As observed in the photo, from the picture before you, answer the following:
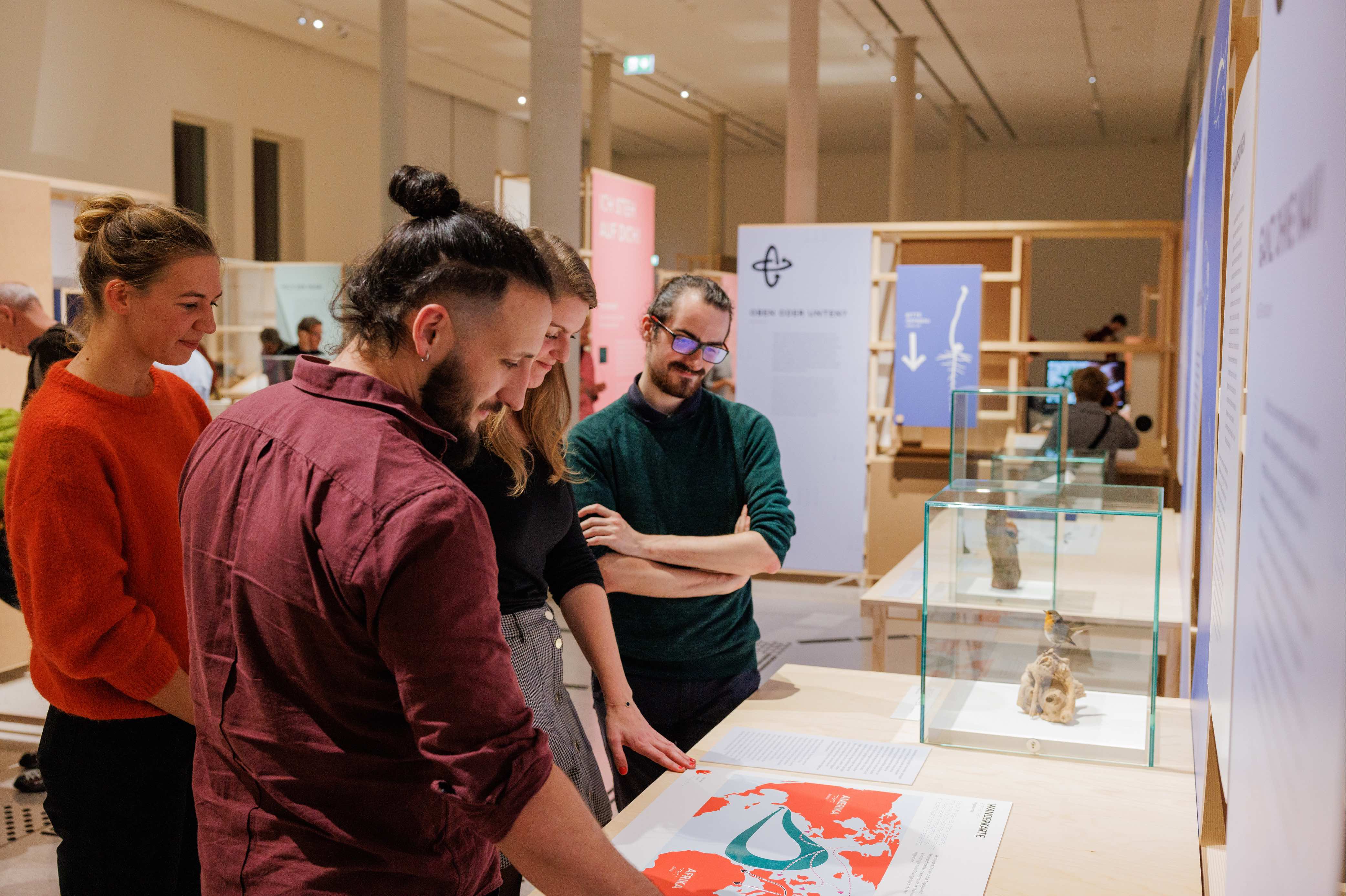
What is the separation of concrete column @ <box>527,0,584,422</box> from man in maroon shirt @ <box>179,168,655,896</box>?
5.68 metres

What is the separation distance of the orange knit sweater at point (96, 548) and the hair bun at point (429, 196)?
86 centimetres

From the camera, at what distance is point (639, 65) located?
1024 cm

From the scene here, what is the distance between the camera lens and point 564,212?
6.93 metres

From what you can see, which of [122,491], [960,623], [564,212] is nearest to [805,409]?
[564,212]

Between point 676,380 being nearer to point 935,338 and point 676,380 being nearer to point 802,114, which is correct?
point 935,338

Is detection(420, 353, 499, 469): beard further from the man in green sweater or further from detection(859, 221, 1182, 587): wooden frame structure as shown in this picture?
detection(859, 221, 1182, 587): wooden frame structure

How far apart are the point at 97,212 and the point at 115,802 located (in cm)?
97

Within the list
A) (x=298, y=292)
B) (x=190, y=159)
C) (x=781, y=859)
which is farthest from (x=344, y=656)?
(x=190, y=159)

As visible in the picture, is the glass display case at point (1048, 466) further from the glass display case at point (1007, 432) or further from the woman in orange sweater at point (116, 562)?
the woman in orange sweater at point (116, 562)

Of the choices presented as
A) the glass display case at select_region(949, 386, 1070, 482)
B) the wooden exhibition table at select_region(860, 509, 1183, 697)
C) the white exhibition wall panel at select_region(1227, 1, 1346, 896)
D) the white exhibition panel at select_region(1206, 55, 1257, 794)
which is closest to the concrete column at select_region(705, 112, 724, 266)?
the glass display case at select_region(949, 386, 1070, 482)

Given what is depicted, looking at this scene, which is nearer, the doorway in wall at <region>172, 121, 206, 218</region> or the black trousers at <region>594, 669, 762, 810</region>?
the black trousers at <region>594, 669, 762, 810</region>

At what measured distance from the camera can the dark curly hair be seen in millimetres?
1129

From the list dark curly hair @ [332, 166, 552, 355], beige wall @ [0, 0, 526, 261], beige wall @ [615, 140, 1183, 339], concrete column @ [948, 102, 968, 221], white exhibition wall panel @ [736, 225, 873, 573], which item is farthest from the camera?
beige wall @ [615, 140, 1183, 339]

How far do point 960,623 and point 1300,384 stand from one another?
1.53 m
